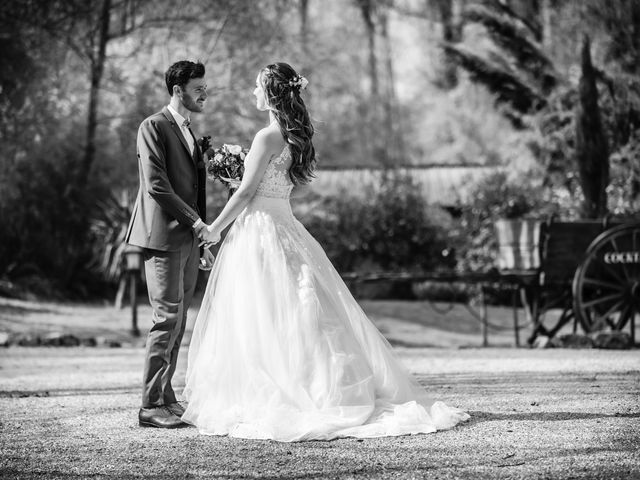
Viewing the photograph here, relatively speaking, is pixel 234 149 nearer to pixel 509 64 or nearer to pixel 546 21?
pixel 509 64

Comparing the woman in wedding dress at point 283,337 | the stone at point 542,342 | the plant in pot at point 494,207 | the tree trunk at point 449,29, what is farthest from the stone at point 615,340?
the tree trunk at point 449,29

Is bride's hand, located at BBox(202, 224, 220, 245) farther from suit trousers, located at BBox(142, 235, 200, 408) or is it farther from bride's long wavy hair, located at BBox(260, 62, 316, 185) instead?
bride's long wavy hair, located at BBox(260, 62, 316, 185)

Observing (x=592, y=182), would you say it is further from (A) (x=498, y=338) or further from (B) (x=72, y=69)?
(B) (x=72, y=69)

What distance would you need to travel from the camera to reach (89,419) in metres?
5.06

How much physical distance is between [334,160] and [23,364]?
76.4 feet

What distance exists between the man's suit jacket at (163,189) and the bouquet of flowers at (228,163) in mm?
279

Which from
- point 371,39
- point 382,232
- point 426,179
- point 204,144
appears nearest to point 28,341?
point 204,144

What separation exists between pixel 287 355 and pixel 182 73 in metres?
1.68

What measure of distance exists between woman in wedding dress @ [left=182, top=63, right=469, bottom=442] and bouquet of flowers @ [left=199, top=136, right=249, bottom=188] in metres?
0.30

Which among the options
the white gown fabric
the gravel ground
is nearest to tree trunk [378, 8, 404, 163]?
the gravel ground

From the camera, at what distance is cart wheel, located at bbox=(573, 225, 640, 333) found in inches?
358

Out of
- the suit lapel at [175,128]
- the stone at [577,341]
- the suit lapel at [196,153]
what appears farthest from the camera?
the stone at [577,341]

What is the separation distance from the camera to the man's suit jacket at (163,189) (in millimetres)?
4738

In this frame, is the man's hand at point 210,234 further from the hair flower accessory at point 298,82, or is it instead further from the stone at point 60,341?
the stone at point 60,341
